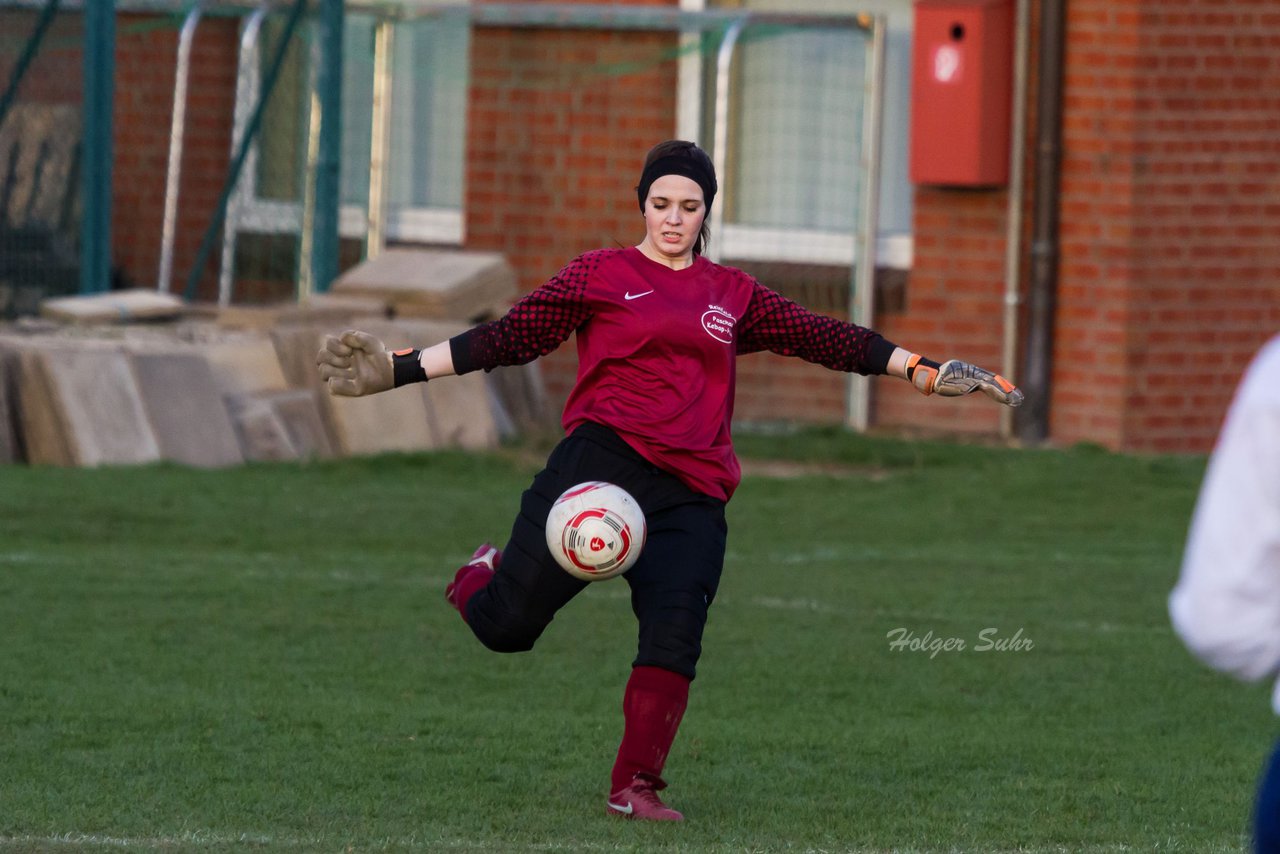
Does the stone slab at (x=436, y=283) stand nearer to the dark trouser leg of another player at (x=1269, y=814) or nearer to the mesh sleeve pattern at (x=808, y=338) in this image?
the mesh sleeve pattern at (x=808, y=338)

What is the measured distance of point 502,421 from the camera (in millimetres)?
15023

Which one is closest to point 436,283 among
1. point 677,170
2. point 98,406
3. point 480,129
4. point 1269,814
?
point 480,129

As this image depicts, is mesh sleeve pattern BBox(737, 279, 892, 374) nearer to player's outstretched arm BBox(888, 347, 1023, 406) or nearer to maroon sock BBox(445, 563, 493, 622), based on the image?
player's outstretched arm BBox(888, 347, 1023, 406)

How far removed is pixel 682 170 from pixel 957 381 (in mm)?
959

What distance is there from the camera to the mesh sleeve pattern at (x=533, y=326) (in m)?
6.27

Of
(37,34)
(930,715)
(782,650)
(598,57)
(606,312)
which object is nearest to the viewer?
(606,312)

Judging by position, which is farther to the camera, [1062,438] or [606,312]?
[1062,438]

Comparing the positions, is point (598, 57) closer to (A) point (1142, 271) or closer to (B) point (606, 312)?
(A) point (1142, 271)

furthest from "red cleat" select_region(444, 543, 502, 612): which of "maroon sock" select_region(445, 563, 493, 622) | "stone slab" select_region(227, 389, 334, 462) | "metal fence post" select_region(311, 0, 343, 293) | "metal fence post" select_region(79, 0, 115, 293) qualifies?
"metal fence post" select_region(311, 0, 343, 293)

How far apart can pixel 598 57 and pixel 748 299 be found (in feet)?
34.7

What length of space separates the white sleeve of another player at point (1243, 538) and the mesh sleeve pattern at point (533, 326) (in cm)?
342

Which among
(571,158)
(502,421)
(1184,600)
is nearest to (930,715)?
(1184,600)

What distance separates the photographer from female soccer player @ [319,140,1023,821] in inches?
238

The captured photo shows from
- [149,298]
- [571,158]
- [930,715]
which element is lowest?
[930,715]
